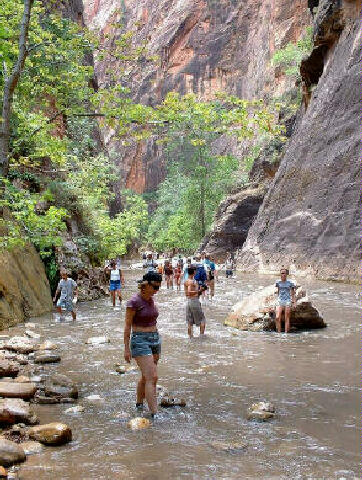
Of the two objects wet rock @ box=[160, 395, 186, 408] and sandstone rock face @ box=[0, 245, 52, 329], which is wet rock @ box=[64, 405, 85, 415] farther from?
sandstone rock face @ box=[0, 245, 52, 329]

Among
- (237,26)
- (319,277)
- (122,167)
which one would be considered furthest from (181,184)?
(319,277)

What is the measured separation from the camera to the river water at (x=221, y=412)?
4.42 meters

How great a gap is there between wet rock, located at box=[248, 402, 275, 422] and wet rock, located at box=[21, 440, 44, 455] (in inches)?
91.0

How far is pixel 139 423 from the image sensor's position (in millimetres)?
5496

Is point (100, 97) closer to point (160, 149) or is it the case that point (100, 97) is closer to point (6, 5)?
point (6, 5)

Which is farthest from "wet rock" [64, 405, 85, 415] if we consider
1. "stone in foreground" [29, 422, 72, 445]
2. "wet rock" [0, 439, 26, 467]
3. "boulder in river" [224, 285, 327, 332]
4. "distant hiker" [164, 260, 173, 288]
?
"distant hiker" [164, 260, 173, 288]

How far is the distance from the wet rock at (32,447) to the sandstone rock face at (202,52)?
209 feet

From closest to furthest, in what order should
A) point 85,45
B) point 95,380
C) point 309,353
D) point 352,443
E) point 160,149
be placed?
point 352,443
point 95,380
point 85,45
point 309,353
point 160,149

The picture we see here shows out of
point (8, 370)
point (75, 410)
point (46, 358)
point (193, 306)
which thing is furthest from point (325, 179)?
point (75, 410)

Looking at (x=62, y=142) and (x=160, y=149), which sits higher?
(x=160, y=149)

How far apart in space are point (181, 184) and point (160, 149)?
1405cm

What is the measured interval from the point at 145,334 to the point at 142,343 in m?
0.11

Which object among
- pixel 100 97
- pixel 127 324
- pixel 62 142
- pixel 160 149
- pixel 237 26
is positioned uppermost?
pixel 237 26

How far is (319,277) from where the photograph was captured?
Answer: 2362 cm
